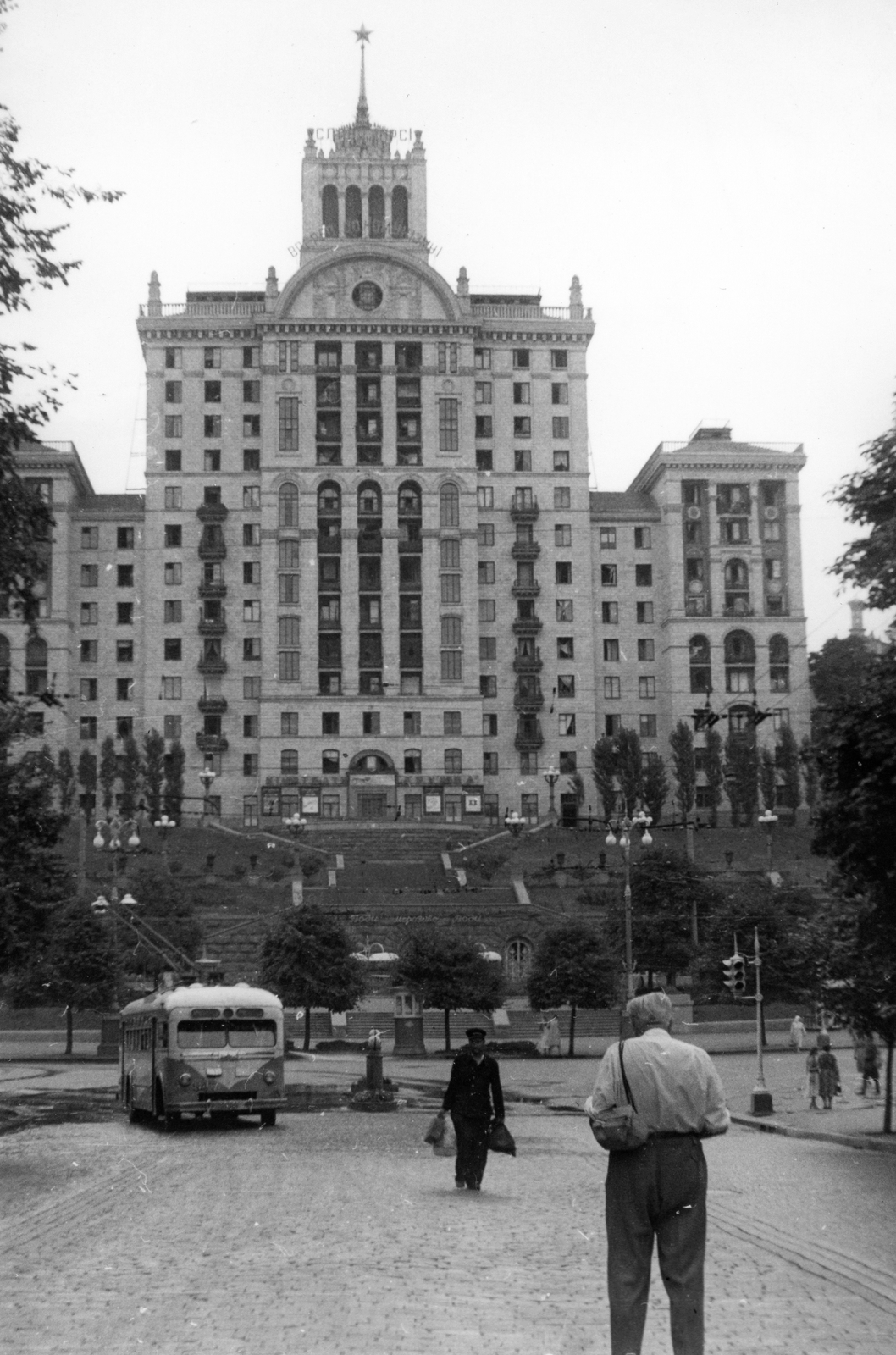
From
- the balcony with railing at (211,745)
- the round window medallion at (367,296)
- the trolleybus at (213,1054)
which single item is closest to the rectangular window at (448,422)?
the round window medallion at (367,296)

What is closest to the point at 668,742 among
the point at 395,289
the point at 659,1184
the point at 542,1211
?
the point at 395,289

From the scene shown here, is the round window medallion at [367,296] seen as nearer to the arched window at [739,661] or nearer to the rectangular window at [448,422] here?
the rectangular window at [448,422]

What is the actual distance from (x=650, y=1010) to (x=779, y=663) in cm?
9565

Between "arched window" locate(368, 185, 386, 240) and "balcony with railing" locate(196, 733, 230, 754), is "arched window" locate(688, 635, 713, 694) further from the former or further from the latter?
"arched window" locate(368, 185, 386, 240)

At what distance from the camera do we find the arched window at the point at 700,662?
10219 cm

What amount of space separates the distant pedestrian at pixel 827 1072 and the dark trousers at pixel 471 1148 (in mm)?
15299

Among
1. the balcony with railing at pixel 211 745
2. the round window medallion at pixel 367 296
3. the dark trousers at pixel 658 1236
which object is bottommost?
the dark trousers at pixel 658 1236

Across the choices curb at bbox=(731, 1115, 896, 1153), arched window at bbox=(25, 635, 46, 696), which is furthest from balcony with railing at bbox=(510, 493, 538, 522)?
Answer: curb at bbox=(731, 1115, 896, 1153)

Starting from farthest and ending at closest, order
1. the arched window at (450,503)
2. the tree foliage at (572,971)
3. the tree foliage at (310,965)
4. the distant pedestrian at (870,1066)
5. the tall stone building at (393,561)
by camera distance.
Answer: the arched window at (450,503) < the tall stone building at (393,561) < the tree foliage at (310,965) < the tree foliage at (572,971) < the distant pedestrian at (870,1066)

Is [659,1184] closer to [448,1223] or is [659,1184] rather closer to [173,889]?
[448,1223]

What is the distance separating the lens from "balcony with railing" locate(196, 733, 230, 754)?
98938mm

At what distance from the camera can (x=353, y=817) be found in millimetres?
96438

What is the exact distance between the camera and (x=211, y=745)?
98938mm

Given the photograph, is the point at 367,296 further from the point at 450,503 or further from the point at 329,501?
the point at 450,503
